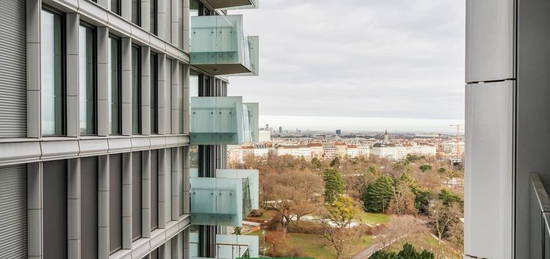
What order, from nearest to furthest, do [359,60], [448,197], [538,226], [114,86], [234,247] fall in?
[538,226] < [114,86] < [234,247] < [448,197] < [359,60]

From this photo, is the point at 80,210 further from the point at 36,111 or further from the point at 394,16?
the point at 394,16

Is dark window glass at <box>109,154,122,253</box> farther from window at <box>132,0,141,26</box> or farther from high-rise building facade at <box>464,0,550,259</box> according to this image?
high-rise building facade at <box>464,0,550,259</box>

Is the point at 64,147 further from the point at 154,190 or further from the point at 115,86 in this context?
the point at 154,190

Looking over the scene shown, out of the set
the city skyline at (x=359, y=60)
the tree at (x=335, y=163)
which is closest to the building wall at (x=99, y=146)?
the tree at (x=335, y=163)

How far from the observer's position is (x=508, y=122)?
1.45m

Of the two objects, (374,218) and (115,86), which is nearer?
(115,86)

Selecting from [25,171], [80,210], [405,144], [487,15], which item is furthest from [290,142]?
[487,15]

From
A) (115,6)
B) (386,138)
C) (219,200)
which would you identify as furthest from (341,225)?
(115,6)

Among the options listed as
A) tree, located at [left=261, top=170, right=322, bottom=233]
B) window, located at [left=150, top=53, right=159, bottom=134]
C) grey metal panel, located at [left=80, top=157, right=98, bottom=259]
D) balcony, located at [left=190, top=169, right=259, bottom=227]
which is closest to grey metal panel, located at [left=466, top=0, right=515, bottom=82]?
grey metal panel, located at [left=80, top=157, right=98, bottom=259]

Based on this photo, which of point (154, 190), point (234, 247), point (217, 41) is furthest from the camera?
point (234, 247)

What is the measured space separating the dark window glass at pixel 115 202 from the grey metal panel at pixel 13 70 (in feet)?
8.71

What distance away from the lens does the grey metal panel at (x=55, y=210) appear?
5.93m

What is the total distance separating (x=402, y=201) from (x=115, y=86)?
12.1 metres

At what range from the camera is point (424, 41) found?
764 inches
